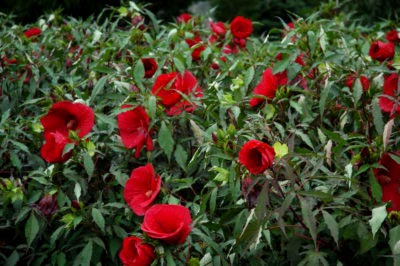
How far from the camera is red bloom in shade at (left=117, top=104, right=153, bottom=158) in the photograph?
164cm

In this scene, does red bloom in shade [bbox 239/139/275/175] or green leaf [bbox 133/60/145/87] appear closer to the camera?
red bloom in shade [bbox 239/139/275/175]

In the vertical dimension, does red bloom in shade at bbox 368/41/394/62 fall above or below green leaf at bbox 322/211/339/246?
above

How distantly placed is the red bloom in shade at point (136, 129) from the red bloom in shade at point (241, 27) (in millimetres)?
952

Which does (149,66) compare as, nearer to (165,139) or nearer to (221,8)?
(165,139)

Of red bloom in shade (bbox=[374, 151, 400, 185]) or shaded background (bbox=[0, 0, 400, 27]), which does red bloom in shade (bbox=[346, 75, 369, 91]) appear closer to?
red bloom in shade (bbox=[374, 151, 400, 185])

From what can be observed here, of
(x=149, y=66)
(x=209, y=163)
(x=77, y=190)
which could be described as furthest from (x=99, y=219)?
(x=149, y=66)

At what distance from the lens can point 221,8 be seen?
867 cm

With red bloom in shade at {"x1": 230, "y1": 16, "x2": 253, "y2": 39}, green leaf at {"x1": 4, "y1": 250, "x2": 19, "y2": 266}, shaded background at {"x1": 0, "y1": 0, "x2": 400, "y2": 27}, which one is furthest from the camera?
shaded background at {"x1": 0, "y1": 0, "x2": 400, "y2": 27}

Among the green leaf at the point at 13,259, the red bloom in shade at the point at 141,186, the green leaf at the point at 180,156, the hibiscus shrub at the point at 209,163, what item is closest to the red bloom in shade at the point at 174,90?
the hibiscus shrub at the point at 209,163

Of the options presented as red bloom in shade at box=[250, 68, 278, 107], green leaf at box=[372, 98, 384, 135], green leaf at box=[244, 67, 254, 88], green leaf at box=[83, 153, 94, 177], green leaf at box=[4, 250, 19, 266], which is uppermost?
green leaf at box=[372, 98, 384, 135]

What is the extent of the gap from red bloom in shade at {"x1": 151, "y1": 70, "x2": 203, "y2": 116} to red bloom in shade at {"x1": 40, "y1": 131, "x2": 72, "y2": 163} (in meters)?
0.29

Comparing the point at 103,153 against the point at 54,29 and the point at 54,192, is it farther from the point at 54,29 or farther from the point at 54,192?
the point at 54,29

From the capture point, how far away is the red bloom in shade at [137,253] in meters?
1.30

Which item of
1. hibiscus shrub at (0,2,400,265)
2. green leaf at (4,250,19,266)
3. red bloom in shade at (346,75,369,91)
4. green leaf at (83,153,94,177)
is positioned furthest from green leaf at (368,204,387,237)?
green leaf at (4,250,19,266)
